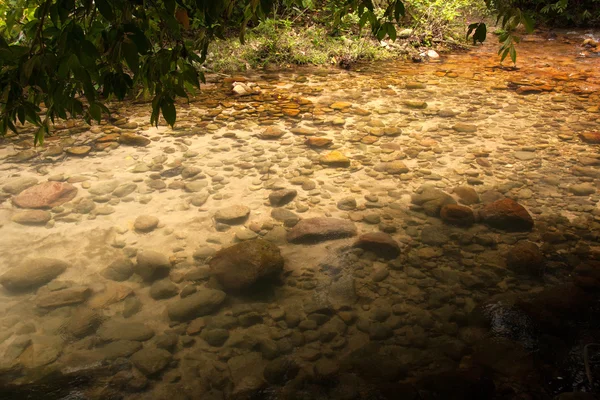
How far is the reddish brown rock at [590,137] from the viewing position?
4.77 m

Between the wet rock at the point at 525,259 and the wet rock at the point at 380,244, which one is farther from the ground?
the wet rock at the point at 525,259

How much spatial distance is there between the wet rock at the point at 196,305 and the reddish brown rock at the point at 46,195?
172 cm

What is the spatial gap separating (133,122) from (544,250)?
178 inches

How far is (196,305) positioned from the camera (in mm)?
2658

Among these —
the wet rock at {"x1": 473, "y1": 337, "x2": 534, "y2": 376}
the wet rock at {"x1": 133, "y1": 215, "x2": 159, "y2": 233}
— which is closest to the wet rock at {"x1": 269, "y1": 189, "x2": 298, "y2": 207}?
the wet rock at {"x1": 133, "y1": 215, "x2": 159, "y2": 233}

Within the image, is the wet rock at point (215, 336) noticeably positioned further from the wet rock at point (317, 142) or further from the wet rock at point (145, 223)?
the wet rock at point (317, 142)

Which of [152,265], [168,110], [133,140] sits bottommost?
[152,265]

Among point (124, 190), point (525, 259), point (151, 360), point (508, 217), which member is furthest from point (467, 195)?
point (124, 190)

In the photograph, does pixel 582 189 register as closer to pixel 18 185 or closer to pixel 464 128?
pixel 464 128

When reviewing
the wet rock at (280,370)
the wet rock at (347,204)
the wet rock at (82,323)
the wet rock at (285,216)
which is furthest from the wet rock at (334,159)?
the wet rock at (82,323)

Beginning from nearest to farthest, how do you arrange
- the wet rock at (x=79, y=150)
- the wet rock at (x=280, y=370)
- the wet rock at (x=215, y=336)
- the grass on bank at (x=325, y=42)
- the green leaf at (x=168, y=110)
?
1. the green leaf at (x=168, y=110)
2. the wet rock at (x=280, y=370)
3. the wet rock at (x=215, y=336)
4. the wet rock at (x=79, y=150)
5. the grass on bank at (x=325, y=42)

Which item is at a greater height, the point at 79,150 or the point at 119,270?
the point at 79,150

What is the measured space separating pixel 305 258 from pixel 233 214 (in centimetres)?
77

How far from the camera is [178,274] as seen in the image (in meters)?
2.94
